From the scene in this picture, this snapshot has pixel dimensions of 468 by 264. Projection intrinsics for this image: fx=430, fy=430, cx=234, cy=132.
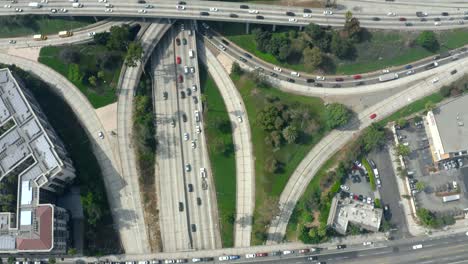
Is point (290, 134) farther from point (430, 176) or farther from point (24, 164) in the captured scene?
A: point (24, 164)

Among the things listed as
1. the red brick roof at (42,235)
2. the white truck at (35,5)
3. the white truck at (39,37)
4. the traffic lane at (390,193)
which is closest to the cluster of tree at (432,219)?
the traffic lane at (390,193)

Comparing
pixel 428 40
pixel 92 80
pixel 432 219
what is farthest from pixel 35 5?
pixel 432 219

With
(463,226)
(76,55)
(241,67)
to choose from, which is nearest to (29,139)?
(76,55)

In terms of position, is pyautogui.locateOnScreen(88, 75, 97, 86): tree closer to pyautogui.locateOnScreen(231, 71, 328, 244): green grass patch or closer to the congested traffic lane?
the congested traffic lane

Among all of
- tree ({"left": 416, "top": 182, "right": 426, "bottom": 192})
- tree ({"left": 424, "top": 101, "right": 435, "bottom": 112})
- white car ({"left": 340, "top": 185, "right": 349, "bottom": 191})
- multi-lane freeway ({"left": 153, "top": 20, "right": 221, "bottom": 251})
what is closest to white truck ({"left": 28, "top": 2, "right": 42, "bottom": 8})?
multi-lane freeway ({"left": 153, "top": 20, "right": 221, "bottom": 251})

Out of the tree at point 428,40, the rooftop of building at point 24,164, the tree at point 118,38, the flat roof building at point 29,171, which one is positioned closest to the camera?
the rooftop of building at point 24,164

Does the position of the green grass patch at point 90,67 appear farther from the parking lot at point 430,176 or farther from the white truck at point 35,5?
the parking lot at point 430,176

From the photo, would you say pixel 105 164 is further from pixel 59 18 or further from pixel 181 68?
pixel 59 18

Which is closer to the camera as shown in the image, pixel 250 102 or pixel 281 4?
pixel 250 102
